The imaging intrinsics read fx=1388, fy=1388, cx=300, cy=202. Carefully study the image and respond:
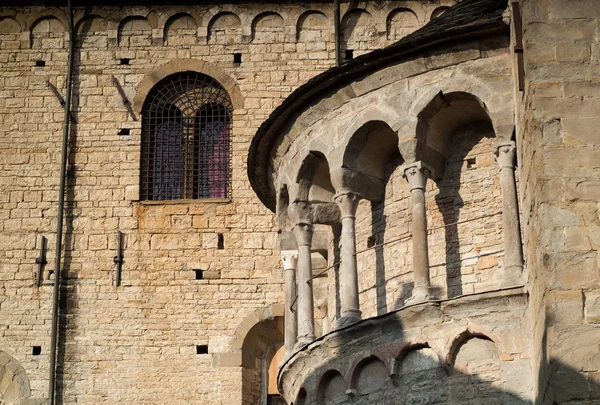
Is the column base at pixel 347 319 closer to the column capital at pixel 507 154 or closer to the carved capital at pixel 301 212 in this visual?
the carved capital at pixel 301 212

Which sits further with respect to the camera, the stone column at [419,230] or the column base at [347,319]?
the column base at [347,319]

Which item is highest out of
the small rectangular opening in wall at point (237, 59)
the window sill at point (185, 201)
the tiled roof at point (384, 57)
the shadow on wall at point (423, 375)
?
the small rectangular opening in wall at point (237, 59)

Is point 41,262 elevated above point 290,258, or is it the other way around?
point 41,262

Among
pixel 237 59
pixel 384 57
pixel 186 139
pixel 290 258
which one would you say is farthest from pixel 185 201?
pixel 384 57

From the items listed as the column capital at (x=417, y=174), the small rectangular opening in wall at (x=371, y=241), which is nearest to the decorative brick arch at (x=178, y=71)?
the small rectangular opening in wall at (x=371, y=241)

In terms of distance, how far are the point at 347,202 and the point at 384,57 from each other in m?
1.51

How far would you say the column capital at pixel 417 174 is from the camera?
13336mm

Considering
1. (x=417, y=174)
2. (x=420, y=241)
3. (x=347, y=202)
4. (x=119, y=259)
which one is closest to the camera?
(x=420, y=241)

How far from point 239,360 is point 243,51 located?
5.29m

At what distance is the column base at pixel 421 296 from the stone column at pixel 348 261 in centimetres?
88

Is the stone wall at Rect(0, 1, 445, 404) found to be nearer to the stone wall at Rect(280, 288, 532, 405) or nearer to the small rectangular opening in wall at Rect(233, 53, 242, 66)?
the small rectangular opening in wall at Rect(233, 53, 242, 66)

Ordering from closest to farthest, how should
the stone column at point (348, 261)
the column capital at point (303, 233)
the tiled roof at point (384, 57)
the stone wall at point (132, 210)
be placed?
the tiled roof at point (384, 57), the stone column at point (348, 261), the column capital at point (303, 233), the stone wall at point (132, 210)

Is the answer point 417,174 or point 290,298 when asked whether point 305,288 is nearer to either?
point 290,298

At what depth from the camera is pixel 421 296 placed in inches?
507
